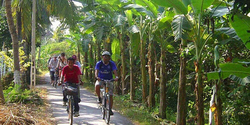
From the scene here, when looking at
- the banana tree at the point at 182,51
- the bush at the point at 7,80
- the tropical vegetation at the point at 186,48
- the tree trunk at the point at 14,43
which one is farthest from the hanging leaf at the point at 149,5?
the bush at the point at 7,80

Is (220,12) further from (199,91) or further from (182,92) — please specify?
(182,92)

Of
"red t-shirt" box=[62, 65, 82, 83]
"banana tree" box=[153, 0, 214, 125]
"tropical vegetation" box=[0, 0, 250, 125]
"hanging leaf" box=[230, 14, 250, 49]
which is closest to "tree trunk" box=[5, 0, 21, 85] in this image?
"tropical vegetation" box=[0, 0, 250, 125]

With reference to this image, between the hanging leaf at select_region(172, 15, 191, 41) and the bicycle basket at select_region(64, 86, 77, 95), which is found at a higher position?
the hanging leaf at select_region(172, 15, 191, 41)

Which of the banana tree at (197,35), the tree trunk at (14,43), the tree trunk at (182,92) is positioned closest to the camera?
the banana tree at (197,35)

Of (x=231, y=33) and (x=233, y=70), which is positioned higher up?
(x=231, y=33)

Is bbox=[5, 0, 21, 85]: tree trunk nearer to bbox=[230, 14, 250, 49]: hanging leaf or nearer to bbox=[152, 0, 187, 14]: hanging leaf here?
bbox=[152, 0, 187, 14]: hanging leaf

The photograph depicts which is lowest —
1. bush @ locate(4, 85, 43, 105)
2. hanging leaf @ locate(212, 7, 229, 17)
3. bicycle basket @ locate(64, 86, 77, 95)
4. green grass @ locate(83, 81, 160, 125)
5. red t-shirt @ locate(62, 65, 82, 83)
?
green grass @ locate(83, 81, 160, 125)

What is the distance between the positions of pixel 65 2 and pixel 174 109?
660 centimetres

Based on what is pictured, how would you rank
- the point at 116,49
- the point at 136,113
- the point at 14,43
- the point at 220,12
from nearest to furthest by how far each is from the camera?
the point at 220,12
the point at 136,113
the point at 14,43
the point at 116,49

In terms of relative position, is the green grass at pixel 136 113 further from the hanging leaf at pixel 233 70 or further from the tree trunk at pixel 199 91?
the hanging leaf at pixel 233 70

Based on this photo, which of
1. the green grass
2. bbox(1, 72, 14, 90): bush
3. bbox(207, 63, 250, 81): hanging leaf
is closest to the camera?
bbox(207, 63, 250, 81): hanging leaf

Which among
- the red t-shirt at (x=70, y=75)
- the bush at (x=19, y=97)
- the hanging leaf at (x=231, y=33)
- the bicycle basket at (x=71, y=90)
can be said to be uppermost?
the hanging leaf at (x=231, y=33)

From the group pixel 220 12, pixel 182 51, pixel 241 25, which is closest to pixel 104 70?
pixel 182 51

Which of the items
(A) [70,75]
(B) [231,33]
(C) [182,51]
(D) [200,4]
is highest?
(D) [200,4]
